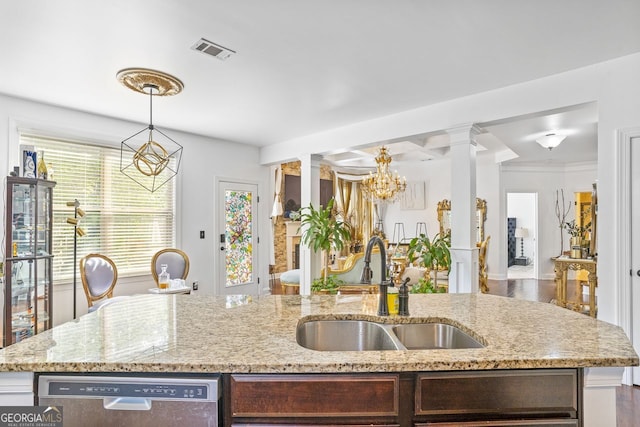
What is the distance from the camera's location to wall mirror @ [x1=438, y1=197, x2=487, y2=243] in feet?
25.3

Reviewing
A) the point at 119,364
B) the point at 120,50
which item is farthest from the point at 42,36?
the point at 119,364

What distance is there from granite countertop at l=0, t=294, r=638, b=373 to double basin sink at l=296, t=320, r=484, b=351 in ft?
0.13

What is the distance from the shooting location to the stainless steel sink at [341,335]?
1.67 m

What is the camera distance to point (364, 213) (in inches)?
366

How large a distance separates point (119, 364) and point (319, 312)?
0.89 metres

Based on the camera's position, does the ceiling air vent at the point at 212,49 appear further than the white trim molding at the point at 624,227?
No

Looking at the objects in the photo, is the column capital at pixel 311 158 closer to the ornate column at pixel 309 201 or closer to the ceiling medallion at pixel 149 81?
the ornate column at pixel 309 201

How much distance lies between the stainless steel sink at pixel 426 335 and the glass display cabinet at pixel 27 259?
3.30 metres

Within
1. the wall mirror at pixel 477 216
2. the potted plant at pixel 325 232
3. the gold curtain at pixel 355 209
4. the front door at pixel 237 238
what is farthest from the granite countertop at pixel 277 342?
the gold curtain at pixel 355 209

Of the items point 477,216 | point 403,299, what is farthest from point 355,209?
point 403,299

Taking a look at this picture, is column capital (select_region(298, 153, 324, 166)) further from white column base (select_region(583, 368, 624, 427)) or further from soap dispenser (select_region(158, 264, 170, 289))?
white column base (select_region(583, 368, 624, 427))

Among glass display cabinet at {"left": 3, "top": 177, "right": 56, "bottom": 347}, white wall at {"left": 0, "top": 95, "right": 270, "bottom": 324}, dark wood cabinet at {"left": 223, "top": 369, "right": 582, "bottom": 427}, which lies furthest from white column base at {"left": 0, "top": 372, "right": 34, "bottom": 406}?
white wall at {"left": 0, "top": 95, "right": 270, "bottom": 324}

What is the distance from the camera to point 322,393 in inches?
44.2

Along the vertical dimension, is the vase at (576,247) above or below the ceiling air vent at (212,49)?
below
